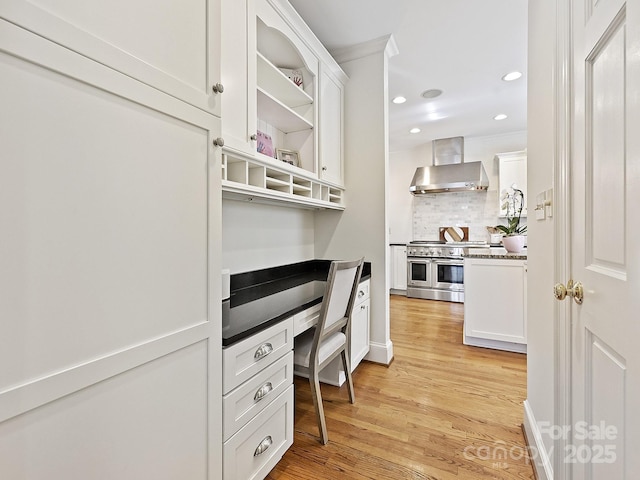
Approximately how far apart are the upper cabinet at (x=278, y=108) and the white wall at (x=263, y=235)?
246mm

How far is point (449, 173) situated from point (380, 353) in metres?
3.66

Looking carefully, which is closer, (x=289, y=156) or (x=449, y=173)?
(x=289, y=156)

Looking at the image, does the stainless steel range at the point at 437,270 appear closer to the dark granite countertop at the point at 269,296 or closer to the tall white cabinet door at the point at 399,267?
the tall white cabinet door at the point at 399,267

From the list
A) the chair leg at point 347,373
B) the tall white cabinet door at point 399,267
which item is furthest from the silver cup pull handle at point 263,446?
the tall white cabinet door at point 399,267

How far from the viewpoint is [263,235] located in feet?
6.97

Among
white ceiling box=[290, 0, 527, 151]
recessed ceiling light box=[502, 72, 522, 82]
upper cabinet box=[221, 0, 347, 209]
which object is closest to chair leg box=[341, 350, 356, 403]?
upper cabinet box=[221, 0, 347, 209]

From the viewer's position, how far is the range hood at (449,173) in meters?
4.72

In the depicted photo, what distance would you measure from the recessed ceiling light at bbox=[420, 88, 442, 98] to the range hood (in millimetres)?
1785

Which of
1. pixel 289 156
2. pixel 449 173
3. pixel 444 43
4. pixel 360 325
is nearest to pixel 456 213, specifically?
pixel 449 173

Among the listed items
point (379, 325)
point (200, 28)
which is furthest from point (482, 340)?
point (200, 28)

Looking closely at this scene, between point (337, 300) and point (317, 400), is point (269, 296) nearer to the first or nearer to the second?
point (337, 300)

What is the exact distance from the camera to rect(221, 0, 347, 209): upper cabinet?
4.50ft

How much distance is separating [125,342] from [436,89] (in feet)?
12.2

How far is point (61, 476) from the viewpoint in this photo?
1.97 feet
